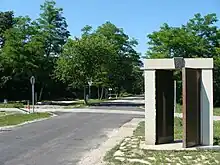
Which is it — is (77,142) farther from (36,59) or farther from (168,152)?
(36,59)

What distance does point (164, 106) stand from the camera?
14.1 meters

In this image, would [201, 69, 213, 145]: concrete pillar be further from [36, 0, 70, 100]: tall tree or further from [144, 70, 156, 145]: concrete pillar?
[36, 0, 70, 100]: tall tree

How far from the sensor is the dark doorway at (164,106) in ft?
45.3

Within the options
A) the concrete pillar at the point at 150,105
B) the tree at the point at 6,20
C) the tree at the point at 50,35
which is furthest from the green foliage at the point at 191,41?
the concrete pillar at the point at 150,105

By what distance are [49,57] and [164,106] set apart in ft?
147

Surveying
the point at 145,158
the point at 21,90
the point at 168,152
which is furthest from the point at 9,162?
the point at 21,90

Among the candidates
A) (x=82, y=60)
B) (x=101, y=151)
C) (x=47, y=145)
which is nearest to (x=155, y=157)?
(x=101, y=151)

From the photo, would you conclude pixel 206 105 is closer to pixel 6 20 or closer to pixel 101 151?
pixel 101 151

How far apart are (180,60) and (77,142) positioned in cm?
462

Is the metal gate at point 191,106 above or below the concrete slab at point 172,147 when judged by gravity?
above

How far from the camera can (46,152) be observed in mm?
12508

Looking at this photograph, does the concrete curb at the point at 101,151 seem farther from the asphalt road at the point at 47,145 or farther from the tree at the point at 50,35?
the tree at the point at 50,35

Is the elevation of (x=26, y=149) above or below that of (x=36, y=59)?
below

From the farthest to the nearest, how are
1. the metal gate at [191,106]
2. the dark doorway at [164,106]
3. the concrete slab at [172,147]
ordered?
the dark doorway at [164,106]
the metal gate at [191,106]
the concrete slab at [172,147]
